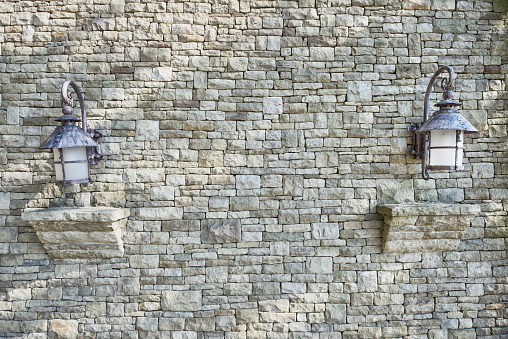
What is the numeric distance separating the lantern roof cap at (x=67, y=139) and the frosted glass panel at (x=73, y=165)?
0.33ft

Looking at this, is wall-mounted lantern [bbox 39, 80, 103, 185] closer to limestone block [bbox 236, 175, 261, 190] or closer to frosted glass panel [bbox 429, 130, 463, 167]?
limestone block [bbox 236, 175, 261, 190]

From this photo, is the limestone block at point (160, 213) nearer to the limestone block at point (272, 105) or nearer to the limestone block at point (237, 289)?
the limestone block at point (237, 289)

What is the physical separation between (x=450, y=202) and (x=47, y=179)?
3756 mm

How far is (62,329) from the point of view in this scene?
9.95 feet

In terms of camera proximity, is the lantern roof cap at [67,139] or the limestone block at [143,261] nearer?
the lantern roof cap at [67,139]

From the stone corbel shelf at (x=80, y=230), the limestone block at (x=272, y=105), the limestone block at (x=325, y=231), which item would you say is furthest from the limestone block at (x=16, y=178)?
the limestone block at (x=325, y=231)

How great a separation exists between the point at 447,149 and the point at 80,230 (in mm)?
3155

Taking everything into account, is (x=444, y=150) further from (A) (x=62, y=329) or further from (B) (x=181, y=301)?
(A) (x=62, y=329)

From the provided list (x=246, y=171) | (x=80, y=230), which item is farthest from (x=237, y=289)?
(x=80, y=230)

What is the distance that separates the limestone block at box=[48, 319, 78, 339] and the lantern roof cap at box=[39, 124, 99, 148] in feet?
5.33

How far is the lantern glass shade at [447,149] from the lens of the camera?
2691 mm

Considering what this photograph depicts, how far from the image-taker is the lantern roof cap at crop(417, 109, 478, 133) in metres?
2.60

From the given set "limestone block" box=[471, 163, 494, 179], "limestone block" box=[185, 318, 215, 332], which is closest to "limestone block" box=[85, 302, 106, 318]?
"limestone block" box=[185, 318, 215, 332]

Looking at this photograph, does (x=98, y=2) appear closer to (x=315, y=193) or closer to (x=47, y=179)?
(x=47, y=179)
